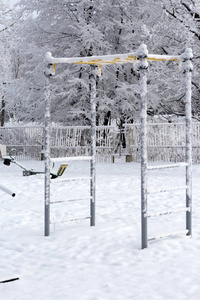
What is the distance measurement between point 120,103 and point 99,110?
0.98m

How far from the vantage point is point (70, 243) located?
212 inches

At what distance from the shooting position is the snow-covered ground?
3.81 m

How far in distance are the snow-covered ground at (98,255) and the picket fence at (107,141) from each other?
316 inches

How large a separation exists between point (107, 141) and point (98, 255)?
1304cm

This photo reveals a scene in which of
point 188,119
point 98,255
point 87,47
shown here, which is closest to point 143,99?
point 188,119

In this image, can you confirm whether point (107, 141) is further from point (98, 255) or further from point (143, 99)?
point (98, 255)

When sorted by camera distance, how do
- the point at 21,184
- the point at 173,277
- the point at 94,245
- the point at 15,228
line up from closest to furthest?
the point at 173,277, the point at 94,245, the point at 15,228, the point at 21,184

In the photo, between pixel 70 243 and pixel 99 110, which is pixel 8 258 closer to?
pixel 70 243

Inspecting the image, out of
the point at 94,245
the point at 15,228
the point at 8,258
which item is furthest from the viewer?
the point at 15,228

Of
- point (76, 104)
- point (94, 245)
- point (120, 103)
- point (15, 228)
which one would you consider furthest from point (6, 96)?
point (94, 245)

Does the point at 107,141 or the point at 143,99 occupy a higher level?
the point at 143,99

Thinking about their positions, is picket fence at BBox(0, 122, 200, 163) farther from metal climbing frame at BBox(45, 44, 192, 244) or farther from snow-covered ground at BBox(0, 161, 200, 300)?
metal climbing frame at BBox(45, 44, 192, 244)

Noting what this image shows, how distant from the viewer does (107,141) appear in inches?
703

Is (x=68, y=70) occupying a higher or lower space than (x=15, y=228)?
higher
